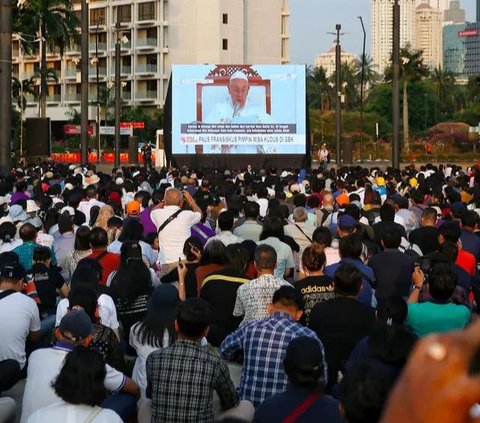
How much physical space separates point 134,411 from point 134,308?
2362 mm

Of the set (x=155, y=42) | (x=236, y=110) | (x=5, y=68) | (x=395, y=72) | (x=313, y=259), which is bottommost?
(x=313, y=259)

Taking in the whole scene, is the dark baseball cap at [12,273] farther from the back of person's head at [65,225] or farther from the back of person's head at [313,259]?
the back of person's head at [65,225]

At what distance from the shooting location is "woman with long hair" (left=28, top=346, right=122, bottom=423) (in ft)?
15.1

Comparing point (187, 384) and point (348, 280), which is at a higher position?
point (348, 280)

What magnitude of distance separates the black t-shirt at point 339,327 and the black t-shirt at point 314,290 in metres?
0.78

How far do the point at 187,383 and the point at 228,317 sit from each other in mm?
2541

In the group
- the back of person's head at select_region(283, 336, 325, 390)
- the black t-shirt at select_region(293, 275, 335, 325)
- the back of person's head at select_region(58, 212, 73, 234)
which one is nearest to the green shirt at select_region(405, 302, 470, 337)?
the black t-shirt at select_region(293, 275, 335, 325)

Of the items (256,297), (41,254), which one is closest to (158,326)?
(256,297)

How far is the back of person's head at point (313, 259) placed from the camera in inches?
311

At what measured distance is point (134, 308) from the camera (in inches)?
344

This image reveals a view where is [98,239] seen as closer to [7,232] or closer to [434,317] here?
[7,232]

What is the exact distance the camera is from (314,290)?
7.67m

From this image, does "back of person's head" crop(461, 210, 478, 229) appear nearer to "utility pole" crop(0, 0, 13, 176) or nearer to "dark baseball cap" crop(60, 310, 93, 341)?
"dark baseball cap" crop(60, 310, 93, 341)

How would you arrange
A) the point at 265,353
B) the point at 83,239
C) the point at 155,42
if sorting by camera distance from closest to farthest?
the point at 265,353 < the point at 83,239 < the point at 155,42
